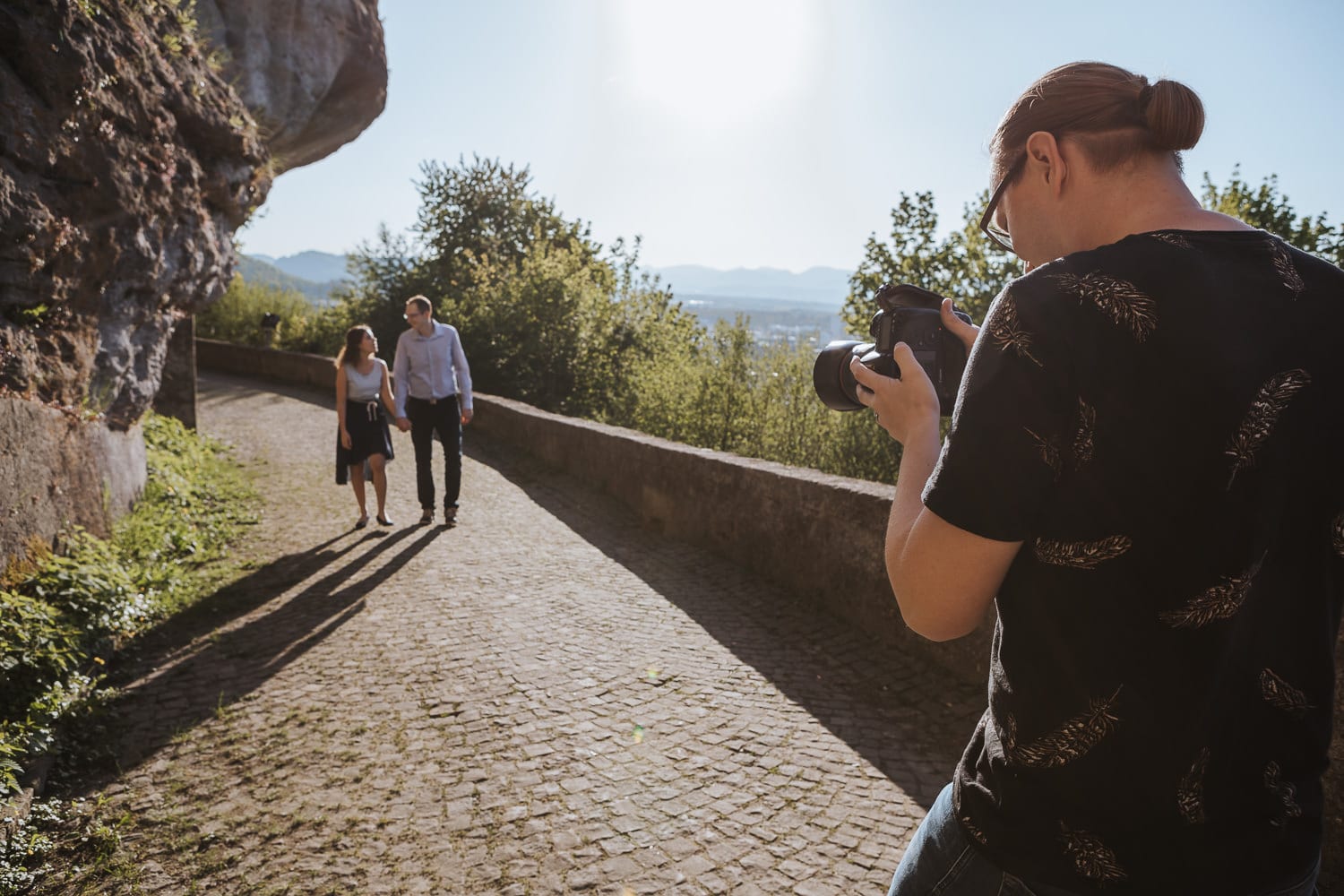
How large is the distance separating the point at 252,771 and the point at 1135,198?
386 centimetres

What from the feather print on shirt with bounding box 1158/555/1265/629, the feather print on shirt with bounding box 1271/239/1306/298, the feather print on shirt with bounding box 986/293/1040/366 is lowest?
the feather print on shirt with bounding box 1158/555/1265/629

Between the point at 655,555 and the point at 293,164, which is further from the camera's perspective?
the point at 293,164

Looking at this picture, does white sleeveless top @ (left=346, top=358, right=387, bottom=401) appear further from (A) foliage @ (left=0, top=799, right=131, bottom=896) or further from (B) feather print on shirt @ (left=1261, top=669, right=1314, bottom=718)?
(B) feather print on shirt @ (left=1261, top=669, right=1314, bottom=718)

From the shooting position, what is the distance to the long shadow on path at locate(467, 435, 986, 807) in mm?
3915

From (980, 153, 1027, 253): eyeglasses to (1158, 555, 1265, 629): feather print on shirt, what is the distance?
541mm

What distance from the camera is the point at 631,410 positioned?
15.9 m

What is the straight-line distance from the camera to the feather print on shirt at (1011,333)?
92cm

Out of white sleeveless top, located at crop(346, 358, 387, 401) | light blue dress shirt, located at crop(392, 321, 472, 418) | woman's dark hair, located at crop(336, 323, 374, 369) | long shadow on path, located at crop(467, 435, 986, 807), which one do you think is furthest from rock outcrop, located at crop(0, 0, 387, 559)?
long shadow on path, located at crop(467, 435, 986, 807)

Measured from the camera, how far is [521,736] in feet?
12.8

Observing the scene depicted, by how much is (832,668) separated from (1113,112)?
421 cm

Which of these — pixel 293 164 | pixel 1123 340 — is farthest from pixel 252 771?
pixel 293 164

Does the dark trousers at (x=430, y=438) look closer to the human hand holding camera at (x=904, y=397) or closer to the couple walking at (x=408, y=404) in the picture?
the couple walking at (x=408, y=404)

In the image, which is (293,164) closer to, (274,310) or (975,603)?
(274,310)

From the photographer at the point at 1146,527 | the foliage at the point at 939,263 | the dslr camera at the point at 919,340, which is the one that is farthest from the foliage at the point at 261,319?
the photographer at the point at 1146,527
